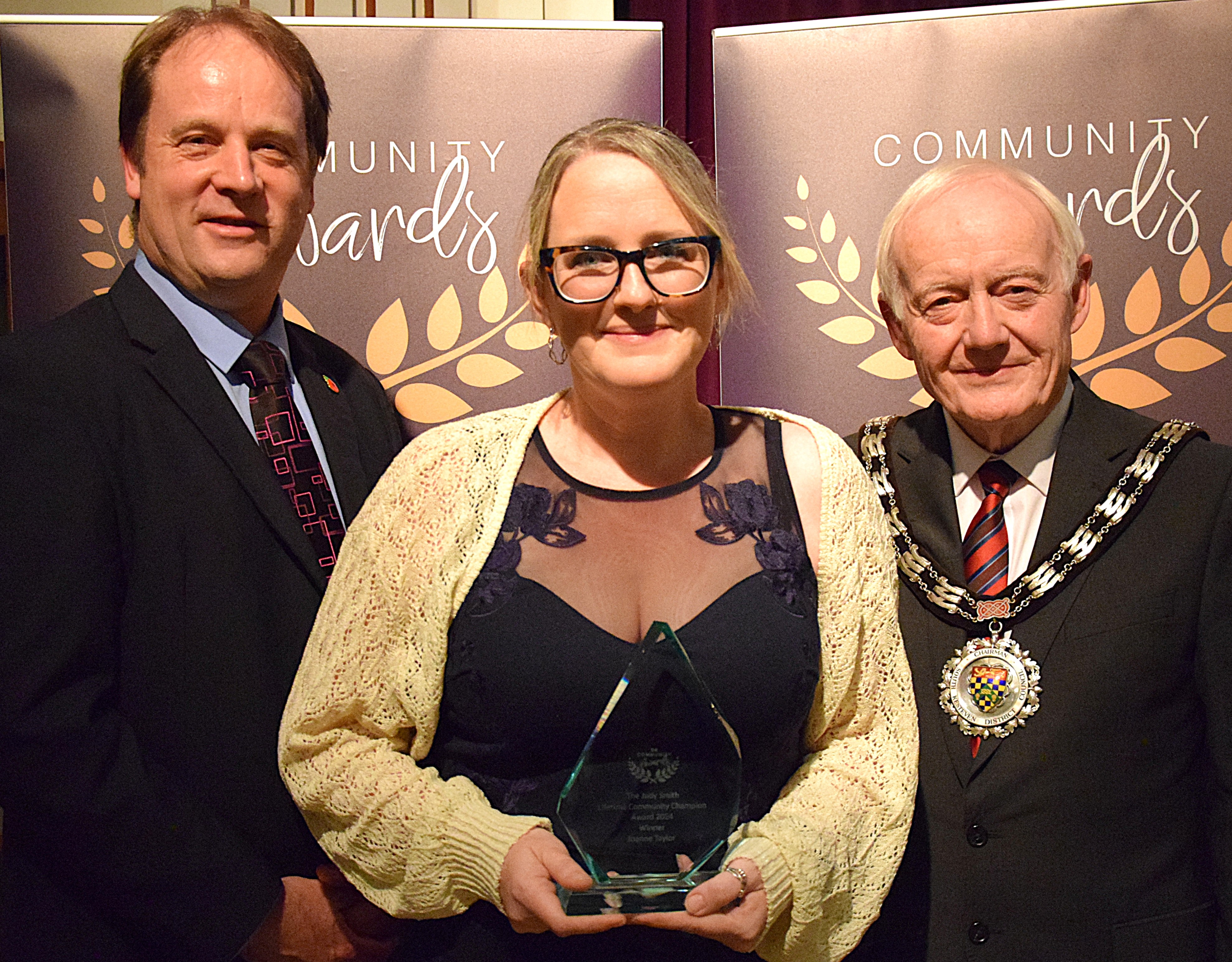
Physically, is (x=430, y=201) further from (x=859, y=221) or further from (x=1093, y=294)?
(x=1093, y=294)

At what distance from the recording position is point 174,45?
5.92 ft

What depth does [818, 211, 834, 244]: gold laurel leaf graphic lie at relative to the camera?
2.60m

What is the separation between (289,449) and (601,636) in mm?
679

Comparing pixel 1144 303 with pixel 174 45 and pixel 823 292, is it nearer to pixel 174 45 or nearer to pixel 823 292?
pixel 823 292

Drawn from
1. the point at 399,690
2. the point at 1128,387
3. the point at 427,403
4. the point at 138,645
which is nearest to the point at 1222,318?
the point at 1128,387

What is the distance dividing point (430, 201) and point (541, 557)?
1.30 m

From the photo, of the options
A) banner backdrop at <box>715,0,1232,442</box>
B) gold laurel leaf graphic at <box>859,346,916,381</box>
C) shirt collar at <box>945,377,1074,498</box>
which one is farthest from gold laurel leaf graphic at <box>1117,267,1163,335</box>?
shirt collar at <box>945,377,1074,498</box>

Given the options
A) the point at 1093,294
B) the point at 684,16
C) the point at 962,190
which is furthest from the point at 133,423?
the point at 684,16

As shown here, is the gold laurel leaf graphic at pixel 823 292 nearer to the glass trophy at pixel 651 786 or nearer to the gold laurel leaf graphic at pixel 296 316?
the gold laurel leaf graphic at pixel 296 316

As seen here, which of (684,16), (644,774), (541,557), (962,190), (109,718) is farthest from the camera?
(684,16)

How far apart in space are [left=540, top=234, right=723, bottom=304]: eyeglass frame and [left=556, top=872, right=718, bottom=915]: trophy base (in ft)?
2.29

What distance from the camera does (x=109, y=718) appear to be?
1604mm

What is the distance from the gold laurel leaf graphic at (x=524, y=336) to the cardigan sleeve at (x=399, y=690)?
1.00 metres

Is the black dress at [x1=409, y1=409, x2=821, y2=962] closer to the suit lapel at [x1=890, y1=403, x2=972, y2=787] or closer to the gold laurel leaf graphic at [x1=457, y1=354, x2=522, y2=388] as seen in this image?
the suit lapel at [x1=890, y1=403, x2=972, y2=787]
